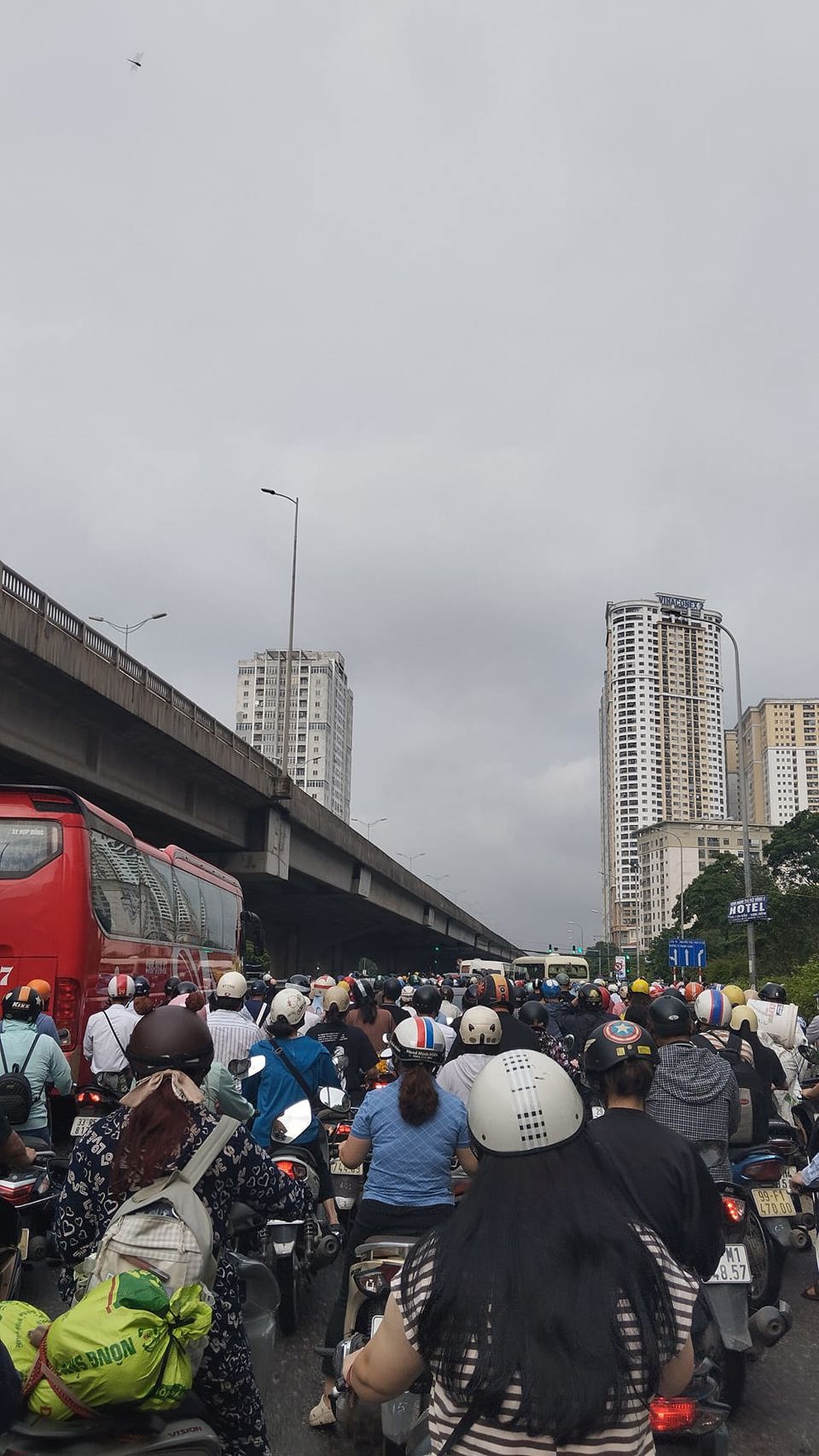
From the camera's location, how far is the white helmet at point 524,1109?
223cm

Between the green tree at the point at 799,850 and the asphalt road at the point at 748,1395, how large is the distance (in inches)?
2237

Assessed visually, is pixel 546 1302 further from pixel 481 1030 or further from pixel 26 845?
pixel 26 845

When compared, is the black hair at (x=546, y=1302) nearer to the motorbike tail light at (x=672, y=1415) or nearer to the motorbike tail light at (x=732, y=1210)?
the motorbike tail light at (x=672, y=1415)

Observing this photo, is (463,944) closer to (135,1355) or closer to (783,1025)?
(783,1025)

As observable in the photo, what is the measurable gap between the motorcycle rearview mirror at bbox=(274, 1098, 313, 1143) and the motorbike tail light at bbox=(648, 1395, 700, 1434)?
3233 millimetres

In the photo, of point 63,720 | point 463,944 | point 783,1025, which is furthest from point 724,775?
point 783,1025

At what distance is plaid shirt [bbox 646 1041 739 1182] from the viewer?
535 cm

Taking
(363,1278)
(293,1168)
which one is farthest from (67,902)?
(363,1278)

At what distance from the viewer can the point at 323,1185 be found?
22.7 ft

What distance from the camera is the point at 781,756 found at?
491ft

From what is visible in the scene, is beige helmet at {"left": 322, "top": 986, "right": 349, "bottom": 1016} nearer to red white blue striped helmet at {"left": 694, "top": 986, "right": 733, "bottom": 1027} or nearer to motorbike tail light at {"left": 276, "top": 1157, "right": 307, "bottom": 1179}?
motorbike tail light at {"left": 276, "top": 1157, "right": 307, "bottom": 1179}

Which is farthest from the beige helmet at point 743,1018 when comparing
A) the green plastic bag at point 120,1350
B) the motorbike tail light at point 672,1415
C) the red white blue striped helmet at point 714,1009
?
the green plastic bag at point 120,1350

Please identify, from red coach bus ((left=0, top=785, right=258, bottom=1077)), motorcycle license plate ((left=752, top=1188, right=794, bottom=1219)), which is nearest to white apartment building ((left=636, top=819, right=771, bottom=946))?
red coach bus ((left=0, top=785, right=258, bottom=1077))

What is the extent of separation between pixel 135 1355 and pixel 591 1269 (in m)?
1.10
